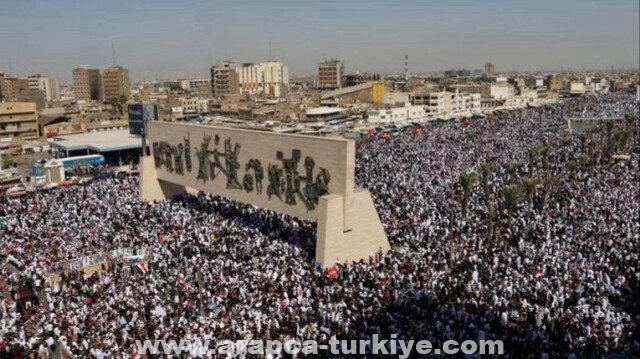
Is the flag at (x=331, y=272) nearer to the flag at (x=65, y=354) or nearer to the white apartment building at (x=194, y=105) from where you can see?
the flag at (x=65, y=354)

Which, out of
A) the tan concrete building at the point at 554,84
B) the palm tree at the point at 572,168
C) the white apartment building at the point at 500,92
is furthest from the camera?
the tan concrete building at the point at 554,84

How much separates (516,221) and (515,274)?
778 cm

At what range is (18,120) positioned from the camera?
6631cm

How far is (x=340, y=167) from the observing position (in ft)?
68.7

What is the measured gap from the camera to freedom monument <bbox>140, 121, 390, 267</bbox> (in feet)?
68.4

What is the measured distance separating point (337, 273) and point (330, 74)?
439 feet

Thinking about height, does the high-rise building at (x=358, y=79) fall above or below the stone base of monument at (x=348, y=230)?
above

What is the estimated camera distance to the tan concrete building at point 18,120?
65000 millimetres

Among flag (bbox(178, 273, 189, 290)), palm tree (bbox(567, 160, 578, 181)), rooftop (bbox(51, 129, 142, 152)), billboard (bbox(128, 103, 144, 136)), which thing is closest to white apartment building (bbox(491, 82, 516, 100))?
rooftop (bbox(51, 129, 142, 152))

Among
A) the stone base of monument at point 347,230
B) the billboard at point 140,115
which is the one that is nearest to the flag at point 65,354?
the stone base of monument at point 347,230

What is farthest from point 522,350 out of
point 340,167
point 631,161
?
point 631,161

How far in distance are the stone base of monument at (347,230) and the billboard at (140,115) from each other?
24.9 m

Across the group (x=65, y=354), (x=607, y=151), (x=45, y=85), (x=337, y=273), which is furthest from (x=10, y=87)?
(x=65, y=354)

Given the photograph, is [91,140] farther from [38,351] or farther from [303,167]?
[38,351]
